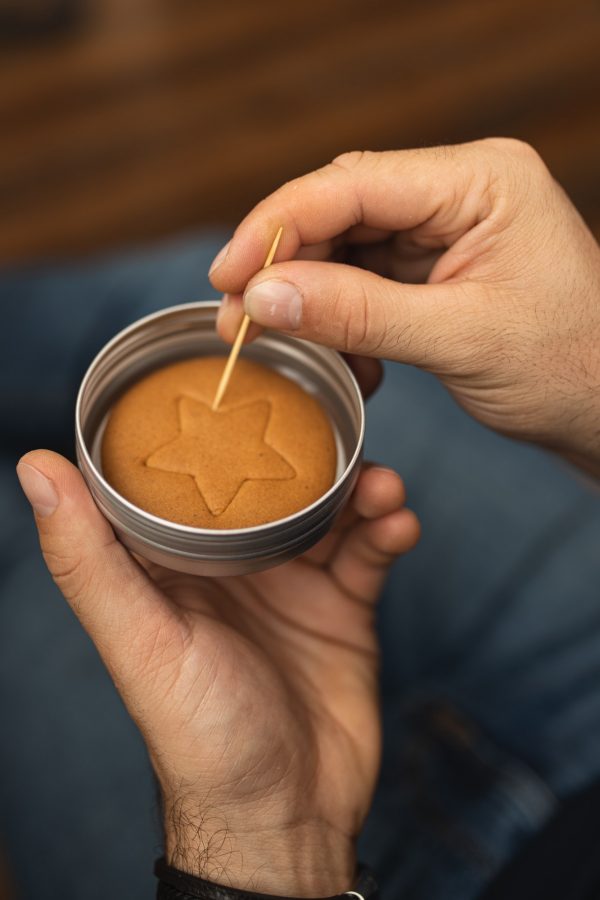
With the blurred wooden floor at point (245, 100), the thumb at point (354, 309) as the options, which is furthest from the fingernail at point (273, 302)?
the blurred wooden floor at point (245, 100)

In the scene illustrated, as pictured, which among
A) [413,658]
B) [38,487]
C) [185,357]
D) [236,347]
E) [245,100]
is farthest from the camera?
[245,100]

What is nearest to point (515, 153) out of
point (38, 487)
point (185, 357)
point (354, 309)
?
point (354, 309)

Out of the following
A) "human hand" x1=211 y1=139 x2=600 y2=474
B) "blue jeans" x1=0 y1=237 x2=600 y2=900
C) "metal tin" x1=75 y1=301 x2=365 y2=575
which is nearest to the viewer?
"metal tin" x1=75 y1=301 x2=365 y2=575

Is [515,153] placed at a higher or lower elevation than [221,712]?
higher

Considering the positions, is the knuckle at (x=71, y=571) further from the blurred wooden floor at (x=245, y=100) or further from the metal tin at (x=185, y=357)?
the blurred wooden floor at (x=245, y=100)

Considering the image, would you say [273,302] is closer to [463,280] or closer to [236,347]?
[236,347]

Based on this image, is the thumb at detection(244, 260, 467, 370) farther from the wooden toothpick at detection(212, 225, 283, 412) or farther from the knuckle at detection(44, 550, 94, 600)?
the knuckle at detection(44, 550, 94, 600)

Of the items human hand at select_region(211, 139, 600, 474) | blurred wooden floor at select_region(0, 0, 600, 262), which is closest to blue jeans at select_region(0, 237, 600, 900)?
human hand at select_region(211, 139, 600, 474)

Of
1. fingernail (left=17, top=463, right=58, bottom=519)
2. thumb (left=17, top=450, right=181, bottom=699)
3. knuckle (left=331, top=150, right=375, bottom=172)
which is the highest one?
knuckle (left=331, top=150, right=375, bottom=172)
